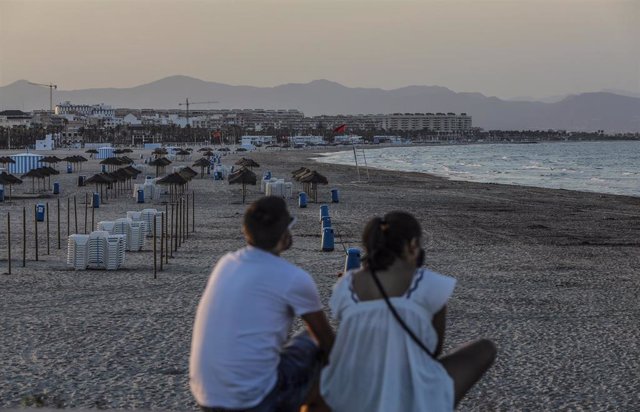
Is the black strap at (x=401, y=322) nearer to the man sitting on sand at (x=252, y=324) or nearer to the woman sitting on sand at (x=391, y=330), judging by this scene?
the woman sitting on sand at (x=391, y=330)

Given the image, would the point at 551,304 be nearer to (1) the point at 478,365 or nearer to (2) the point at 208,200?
(1) the point at 478,365

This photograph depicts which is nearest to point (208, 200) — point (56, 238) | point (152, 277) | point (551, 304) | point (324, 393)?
point (56, 238)

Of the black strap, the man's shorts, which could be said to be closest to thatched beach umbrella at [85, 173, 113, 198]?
the man's shorts

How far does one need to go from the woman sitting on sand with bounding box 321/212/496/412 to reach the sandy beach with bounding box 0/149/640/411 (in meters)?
3.19

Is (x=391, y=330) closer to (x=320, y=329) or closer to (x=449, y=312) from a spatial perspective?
(x=320, y=329)

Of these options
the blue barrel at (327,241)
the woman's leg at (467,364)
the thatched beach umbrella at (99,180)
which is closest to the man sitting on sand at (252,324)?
the woman's leg at (467,364)

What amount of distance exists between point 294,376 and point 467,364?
29.3 inches

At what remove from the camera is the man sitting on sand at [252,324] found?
3596mm

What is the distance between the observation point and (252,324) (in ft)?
11.9

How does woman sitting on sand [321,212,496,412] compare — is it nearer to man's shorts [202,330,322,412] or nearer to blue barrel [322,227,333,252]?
man's shorts [202,330,322,412]

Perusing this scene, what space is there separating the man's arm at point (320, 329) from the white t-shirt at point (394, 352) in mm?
91

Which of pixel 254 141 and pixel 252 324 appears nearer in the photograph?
pixel 252 324

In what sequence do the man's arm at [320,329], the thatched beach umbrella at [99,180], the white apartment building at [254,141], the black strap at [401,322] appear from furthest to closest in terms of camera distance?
the white apartment building at [254,141]
the thatched beach umbrella at [99,180]
the man's arm at [320,329]
the black strap at [401,322]

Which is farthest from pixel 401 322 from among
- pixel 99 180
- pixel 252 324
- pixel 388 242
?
pixel 99 180
